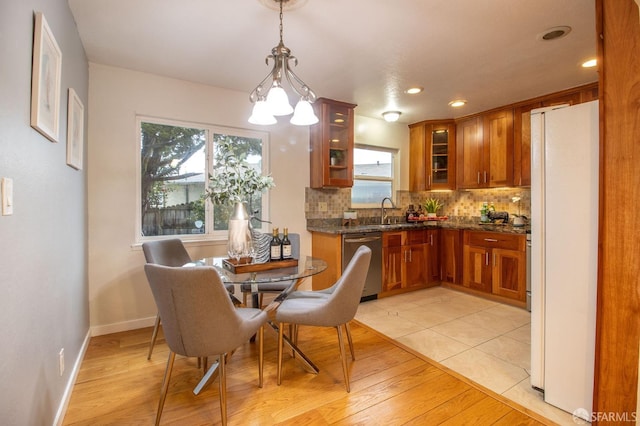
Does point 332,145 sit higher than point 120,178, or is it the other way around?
point 332,145

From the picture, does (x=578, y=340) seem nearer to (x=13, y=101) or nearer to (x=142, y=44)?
(x=13, y=101)

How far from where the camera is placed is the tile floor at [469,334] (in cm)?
201

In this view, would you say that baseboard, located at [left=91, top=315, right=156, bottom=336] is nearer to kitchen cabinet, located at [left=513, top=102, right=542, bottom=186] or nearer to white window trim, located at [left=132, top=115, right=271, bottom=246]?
white window trim, located at [left=132, top=115, right=271, bottom=246]

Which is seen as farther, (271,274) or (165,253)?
(165,253)

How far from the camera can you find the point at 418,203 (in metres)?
4.96

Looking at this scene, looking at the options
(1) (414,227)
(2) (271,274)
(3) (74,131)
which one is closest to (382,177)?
(1) (414,227)

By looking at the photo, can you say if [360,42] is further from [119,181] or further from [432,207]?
[432,207]

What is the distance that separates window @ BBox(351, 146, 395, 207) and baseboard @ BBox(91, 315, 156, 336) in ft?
9.23

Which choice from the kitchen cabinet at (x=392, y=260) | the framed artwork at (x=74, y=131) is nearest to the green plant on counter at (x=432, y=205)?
the kitchen cabinet at (x=392, y=260)

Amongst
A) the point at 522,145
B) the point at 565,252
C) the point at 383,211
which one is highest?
the point at 522,145

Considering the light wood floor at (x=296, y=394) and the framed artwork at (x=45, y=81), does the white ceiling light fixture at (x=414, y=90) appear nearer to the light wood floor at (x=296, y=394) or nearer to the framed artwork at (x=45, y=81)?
the light wood floor at (x=296, y=394)

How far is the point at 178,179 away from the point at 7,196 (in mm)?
2156

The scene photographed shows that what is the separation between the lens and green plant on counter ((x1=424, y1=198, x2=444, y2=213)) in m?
4.76

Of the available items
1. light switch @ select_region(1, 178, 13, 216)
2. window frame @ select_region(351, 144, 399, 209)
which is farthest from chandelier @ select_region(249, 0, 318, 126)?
window frame @ select_region(351, 144, 399, 209)
